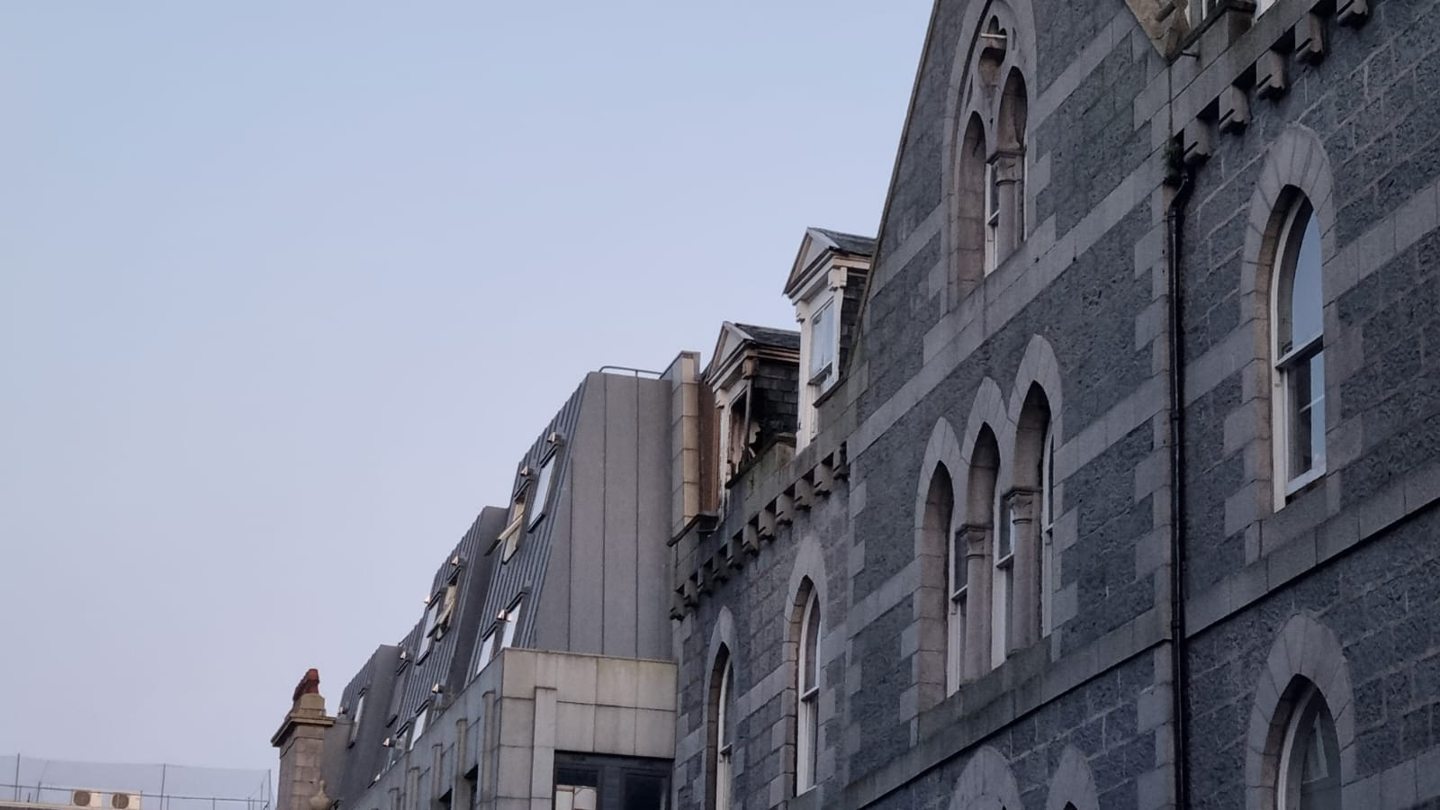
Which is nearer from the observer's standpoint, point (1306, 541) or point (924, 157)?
point (1306, 541)

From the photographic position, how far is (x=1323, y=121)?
57.1 ft

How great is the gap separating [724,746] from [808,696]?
3339mm

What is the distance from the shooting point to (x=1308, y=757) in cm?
1680

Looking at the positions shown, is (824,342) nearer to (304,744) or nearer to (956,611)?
(956,611)

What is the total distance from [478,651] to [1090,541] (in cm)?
2060

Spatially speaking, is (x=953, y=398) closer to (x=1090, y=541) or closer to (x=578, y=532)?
(x=1090, y=541)

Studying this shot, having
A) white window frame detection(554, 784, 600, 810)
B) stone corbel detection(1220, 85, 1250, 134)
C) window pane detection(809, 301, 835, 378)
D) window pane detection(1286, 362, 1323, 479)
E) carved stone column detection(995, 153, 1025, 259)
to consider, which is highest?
window pane detection(809, 301, 835, 378)

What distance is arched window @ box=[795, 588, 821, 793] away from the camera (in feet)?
87.6

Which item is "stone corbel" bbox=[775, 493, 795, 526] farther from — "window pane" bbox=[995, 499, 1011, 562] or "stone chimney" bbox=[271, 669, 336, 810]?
"stone chimney" bbox=[271, 669, 336, 810]

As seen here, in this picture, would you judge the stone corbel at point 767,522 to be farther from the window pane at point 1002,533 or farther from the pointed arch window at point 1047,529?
the pointed arch window at point 1047,529

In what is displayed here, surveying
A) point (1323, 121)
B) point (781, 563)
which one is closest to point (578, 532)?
point (781, 563)

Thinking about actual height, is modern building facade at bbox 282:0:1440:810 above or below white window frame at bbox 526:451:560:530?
below

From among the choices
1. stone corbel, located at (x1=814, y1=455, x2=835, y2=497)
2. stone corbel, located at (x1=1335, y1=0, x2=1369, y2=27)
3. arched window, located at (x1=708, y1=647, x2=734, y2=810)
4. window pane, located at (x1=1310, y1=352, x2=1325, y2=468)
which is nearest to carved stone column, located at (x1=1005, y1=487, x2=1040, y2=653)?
window pane, located at (x1=1310, y1=352, x2=1325, y2=468)

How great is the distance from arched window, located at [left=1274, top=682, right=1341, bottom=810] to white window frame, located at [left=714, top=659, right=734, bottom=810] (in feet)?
42.6
